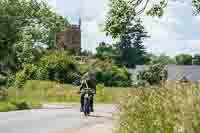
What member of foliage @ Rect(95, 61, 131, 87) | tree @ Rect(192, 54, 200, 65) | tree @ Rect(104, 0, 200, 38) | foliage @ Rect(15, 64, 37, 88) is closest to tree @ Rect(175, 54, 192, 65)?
tree @ Rect(192, 54, 200, 65)

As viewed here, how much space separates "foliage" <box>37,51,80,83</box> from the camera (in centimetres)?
6700

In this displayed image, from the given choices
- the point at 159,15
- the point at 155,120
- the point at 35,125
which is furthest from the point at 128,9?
the point at 35,125

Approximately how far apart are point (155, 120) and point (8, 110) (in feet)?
62.5

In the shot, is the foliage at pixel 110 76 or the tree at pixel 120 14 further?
the foliage at pixel 110 76

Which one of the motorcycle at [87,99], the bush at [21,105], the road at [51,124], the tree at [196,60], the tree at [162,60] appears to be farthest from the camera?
the tree at [196,60]

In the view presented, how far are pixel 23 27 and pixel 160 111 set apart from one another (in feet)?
169

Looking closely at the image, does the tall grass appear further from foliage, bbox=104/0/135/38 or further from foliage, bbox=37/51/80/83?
foliage, bbox=37/51/80/83

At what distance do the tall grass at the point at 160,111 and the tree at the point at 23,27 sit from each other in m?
45.3

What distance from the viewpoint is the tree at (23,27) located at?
59281 mm

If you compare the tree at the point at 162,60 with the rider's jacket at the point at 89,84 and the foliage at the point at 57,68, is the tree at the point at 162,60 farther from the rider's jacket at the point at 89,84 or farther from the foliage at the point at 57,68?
the rider's jacket at the point at 89,84

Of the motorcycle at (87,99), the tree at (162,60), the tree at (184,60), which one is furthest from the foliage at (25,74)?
the tree at (184,60)

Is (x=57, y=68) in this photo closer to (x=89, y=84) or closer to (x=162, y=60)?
(x=162, y=60)

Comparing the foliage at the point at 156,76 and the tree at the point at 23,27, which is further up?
the tree at the point at 23,27

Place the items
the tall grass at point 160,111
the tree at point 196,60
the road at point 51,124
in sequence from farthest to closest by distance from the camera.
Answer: the tree at point 196,60, the road at point 51,124, the tall grass at point 160,111
